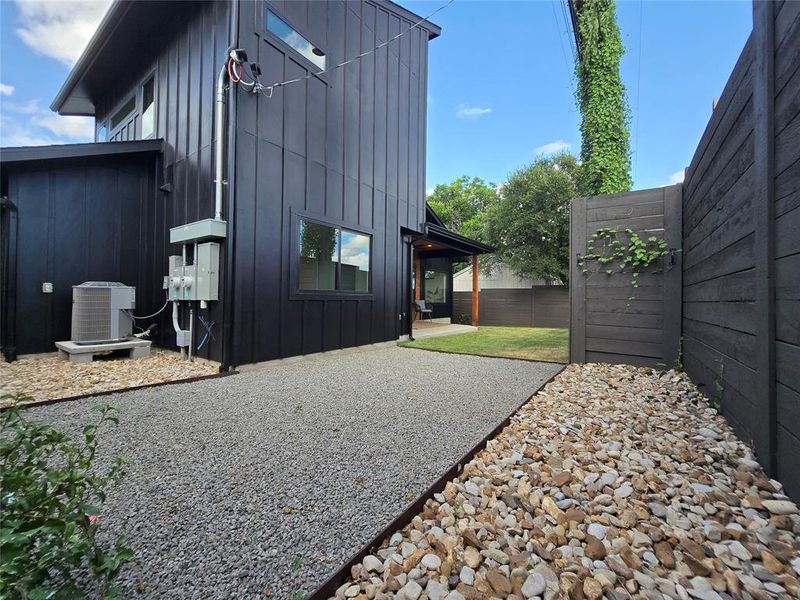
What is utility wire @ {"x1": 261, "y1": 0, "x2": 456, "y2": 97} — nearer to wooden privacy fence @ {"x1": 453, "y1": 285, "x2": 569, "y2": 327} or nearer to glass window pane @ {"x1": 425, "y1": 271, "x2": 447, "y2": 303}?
glass window pane @ {"x1": 425, "y1": 271, "x2": 447, "y2": 303}

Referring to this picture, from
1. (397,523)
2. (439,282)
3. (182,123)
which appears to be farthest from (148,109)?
(439,282)

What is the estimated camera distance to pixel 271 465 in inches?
73.3

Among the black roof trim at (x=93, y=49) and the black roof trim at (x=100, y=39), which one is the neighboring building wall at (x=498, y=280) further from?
the black roof trim at (x=93, y=49)

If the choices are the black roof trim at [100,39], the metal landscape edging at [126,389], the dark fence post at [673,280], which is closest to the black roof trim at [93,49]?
the black roof trim at [100,39]

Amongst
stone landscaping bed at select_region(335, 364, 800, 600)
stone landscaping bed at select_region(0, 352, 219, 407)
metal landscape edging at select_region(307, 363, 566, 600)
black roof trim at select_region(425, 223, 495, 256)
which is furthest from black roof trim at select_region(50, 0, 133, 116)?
stone landscaping bed at select_region(335, 364, 800, 600)

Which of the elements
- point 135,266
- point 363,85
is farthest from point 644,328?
Answer: point 135,266

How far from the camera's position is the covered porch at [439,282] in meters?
9.38

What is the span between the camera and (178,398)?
3018 millimetres

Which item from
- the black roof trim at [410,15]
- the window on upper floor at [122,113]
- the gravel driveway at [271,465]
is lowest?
the gravel driveway at [271,465]

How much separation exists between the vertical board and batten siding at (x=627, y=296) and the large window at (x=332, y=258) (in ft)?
10.6

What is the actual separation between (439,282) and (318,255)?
761cm

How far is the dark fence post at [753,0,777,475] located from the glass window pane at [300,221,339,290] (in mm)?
4456

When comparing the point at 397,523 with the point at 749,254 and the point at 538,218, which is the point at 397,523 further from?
the point at 538,218

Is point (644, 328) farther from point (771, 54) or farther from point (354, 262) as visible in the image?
point (354, 262)
